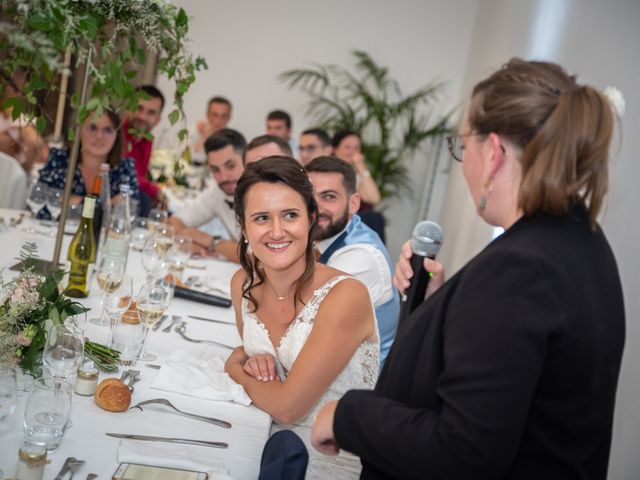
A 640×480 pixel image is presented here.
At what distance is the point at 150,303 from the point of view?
1896 mm

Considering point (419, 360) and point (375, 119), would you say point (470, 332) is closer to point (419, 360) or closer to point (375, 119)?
point (419, 360)

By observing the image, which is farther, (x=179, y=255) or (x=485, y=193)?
(x=179, y=255)

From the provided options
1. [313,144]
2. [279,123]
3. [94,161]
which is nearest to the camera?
[94,161]

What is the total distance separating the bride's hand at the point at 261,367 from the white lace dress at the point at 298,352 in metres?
0.08

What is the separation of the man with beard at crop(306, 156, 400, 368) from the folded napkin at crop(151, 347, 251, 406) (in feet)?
2.45

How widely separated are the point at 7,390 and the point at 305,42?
22.9 ft

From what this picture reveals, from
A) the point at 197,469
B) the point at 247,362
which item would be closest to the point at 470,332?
the point at 197,469

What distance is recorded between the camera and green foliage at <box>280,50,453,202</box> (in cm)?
742

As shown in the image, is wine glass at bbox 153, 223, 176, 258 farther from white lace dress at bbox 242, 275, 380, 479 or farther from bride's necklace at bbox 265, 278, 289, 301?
white lace dress at bbox 242, 275, 380, 479

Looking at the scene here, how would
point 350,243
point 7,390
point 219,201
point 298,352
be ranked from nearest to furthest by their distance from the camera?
1. point 7,390
2. point 298,352
3. point 350,243
4. point 219,201

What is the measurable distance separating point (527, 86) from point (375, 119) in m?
6.74

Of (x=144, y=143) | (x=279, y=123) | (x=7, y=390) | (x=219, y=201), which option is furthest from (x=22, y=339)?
(x=279, y=123)

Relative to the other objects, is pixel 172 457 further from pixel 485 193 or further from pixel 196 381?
pixel 485 193

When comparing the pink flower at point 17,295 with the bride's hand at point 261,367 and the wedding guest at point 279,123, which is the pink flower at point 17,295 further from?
the wedding guest at point 279,123
